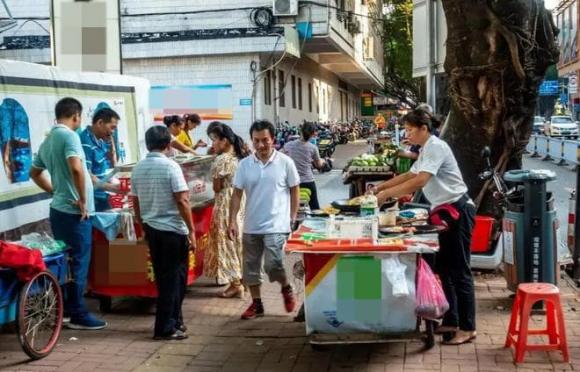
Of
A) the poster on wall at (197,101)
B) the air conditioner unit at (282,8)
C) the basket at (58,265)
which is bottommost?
the basket at (58,265)

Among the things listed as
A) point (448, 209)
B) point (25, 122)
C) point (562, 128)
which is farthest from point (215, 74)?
point (562, 128)

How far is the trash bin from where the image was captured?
6023mm

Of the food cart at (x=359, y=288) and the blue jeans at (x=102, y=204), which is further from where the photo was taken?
the blue jeans at (x=102, y=204)

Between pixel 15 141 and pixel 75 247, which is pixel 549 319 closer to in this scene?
pixel 75 247

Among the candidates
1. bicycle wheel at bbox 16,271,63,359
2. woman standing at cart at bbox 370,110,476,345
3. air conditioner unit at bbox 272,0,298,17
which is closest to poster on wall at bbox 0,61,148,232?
bicycle wheel at bbox 16,271,63,359

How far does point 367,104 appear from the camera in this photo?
5331 centimetres

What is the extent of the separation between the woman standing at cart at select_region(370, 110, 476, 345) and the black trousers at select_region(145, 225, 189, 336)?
163cm

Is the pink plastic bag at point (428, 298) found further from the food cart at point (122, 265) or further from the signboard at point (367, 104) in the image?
the signboard at point (367, 104)

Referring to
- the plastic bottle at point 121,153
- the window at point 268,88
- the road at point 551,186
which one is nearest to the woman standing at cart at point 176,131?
the plastic bottle at point 121,153

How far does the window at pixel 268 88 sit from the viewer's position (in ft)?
64.9

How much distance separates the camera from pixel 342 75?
37.6 meters

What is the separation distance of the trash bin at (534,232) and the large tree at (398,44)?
1350 inches

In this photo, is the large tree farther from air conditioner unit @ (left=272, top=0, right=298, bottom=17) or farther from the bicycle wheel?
the bicycle wheel

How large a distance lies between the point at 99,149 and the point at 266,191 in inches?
86.0
